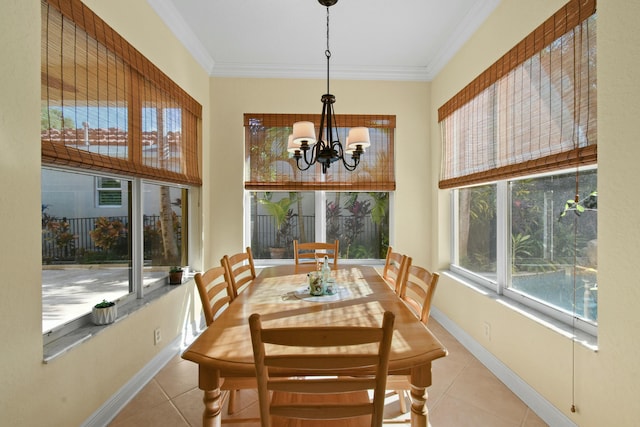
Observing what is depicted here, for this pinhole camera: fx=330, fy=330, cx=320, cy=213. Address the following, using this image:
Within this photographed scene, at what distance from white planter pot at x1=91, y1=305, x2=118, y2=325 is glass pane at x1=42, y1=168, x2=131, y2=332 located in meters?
0.07

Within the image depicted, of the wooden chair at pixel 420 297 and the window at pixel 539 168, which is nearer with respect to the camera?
the wooden chair at pixel 420 297

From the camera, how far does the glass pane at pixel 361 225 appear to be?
4.01 m

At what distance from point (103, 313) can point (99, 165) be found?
880 millimetres

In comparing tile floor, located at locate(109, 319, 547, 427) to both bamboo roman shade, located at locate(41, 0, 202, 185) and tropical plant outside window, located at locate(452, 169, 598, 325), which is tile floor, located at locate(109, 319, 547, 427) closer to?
tropical plant outside window, located at locate(452, 169, 598, 325)

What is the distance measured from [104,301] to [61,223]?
0.57 metres

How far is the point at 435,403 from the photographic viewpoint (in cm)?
213

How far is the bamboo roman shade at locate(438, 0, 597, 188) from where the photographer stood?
5.60 ft

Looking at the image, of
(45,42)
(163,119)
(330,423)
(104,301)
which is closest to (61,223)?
(104,301)

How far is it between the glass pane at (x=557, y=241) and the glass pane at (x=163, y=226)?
2841 millimetres

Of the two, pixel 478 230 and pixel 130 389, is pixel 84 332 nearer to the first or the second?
pixel 130 389

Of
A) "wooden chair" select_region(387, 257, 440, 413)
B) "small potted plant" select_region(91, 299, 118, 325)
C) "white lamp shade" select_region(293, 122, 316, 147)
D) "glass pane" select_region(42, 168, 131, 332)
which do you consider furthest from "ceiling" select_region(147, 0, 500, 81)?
"small potted plant" select_region(91, 299, 118, 325)

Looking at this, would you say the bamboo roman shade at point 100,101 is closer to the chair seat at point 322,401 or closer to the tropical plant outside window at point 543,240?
the chair seat at point 322,401

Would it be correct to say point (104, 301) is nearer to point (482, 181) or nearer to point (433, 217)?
point (482, 181)
